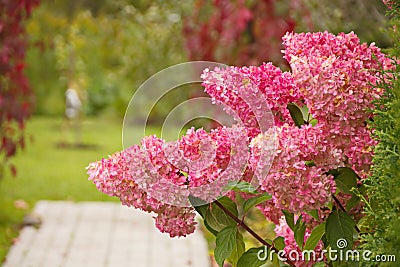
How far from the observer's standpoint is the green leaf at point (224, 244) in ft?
7.13

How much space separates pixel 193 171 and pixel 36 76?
10.9m

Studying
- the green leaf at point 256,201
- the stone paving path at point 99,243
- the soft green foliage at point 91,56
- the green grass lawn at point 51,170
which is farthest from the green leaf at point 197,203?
the soft green foliage at point 91,56

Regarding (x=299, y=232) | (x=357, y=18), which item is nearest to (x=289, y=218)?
(x=299, y=232)

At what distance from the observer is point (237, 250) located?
2.33 m

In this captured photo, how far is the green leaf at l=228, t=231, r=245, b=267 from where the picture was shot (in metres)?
2.31

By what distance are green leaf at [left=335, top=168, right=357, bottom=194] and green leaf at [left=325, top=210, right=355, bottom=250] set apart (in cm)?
8

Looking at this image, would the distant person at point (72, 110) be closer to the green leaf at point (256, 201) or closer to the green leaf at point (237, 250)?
the green leaf at point (237, 250)

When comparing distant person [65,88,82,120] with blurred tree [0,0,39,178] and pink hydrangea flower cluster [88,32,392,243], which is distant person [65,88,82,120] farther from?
pink hydrangea flower cluster [88,32,392,243]

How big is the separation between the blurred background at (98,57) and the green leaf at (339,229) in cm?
71

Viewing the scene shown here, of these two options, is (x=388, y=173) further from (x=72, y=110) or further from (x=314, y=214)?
(x=72, y=110)

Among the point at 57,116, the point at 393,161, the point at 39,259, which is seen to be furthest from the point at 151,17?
the point at 393,161

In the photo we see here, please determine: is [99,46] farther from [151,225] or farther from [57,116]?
[151,225]

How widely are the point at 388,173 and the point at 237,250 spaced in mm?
614

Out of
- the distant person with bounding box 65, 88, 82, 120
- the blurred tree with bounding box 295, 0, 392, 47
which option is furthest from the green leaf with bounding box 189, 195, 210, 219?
the distant person with bounding box 65, 88, 82, 120
